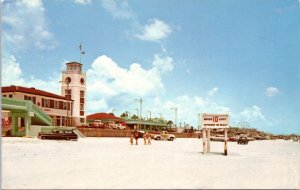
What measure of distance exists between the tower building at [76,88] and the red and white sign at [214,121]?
58.5 m

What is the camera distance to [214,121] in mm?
23875

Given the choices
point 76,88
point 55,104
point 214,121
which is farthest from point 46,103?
point 214,121

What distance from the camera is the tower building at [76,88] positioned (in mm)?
80250

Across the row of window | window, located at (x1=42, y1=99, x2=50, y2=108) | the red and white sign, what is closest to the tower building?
the row of window

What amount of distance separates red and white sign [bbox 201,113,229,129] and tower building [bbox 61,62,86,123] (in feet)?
192

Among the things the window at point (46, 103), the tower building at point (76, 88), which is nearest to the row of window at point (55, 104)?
the window at point (46, 103)

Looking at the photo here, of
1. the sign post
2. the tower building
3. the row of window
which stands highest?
the tower building

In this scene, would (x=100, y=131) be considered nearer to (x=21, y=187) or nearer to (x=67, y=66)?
(x=67, y=66)

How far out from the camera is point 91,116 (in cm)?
11900

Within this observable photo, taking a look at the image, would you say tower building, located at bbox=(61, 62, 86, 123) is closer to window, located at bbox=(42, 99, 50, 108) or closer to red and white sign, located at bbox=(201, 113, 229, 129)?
window, located at bbox=(42, 99, 50, 108)

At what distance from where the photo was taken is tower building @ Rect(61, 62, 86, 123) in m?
80.2

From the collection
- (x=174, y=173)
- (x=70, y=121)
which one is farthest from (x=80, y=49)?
(x=174, y=173)

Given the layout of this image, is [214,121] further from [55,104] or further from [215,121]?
[55,104]

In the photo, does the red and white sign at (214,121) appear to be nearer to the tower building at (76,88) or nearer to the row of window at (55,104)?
the row of window at (55,104)
